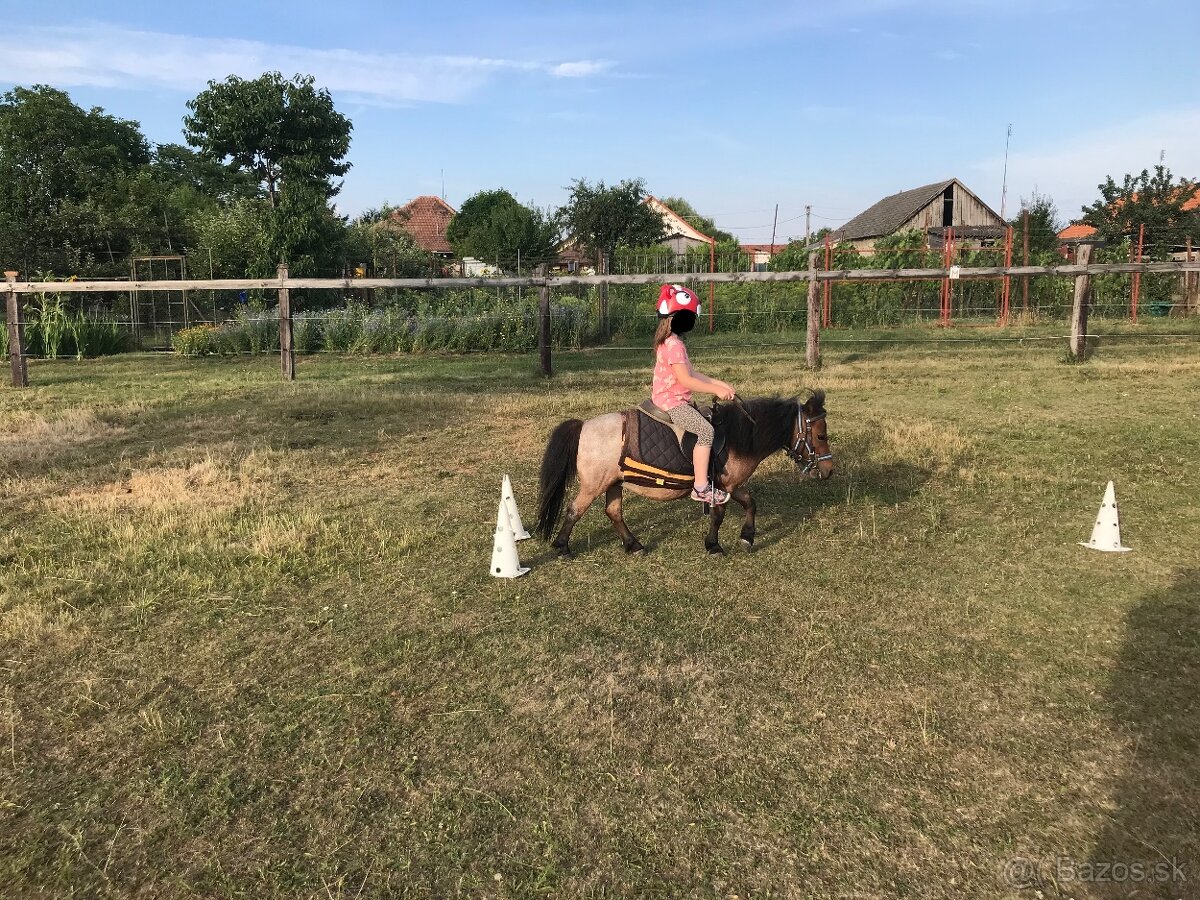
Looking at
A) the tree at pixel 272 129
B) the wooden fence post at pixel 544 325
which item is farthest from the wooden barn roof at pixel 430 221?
the wooden fence post at pixel 544 325

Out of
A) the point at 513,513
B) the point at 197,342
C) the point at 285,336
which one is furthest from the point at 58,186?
the point at 513,513

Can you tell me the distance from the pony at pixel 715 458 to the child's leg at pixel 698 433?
7.4 inches

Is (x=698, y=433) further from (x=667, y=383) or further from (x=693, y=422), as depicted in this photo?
(x=667, y=383)

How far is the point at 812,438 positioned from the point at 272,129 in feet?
88.0

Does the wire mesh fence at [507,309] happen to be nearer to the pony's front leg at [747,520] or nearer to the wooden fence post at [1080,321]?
the wooden fence post at [1080,321]

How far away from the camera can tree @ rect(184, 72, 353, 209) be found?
25922 millimetres

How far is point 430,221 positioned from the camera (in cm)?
6050

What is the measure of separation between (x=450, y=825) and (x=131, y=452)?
748 centimetres

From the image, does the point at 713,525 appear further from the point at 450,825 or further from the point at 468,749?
the point at 450,825

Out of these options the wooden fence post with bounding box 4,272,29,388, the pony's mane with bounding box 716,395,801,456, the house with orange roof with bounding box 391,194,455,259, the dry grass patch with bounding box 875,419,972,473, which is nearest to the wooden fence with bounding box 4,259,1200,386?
the wooden fence post with bounding box 4,272,29,388

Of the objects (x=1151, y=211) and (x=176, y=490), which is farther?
(x=1151, y=211)

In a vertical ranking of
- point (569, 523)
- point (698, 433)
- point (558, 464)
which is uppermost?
point (698, 433)

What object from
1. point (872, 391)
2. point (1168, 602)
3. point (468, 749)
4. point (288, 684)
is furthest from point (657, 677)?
point (872, 391)

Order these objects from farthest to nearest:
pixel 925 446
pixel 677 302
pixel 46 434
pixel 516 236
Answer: pixel 516 236 → pixel 46 434 → pixel 925 446 → pixel 677 302
